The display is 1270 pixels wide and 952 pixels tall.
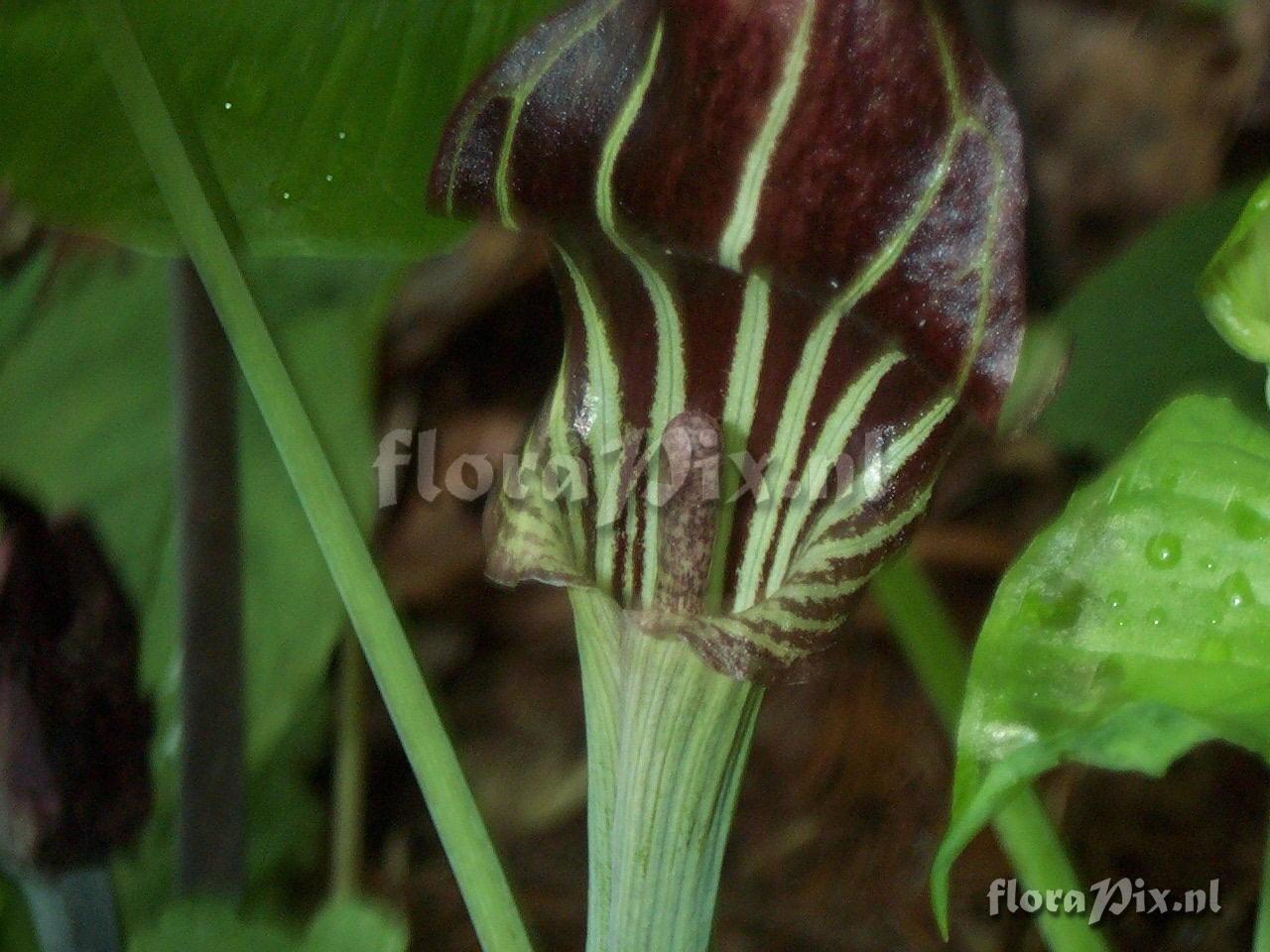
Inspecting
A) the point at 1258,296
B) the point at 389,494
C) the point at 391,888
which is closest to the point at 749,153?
the point at 1258,296

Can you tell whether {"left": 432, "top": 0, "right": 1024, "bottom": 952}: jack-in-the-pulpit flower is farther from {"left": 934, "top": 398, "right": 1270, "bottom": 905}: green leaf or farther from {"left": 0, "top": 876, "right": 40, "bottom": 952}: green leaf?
{"left": 0, "top": 876, "right": 40, "bottom": 952}: green leaf

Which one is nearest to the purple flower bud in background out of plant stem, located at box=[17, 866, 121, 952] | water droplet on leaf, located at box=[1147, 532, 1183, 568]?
plant stem, located at box=[17, 866, 121, 952]

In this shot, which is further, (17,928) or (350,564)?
(17,928)

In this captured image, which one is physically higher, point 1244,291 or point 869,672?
point 1244,291

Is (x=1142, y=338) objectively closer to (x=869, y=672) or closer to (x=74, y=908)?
(x=869, y=672)

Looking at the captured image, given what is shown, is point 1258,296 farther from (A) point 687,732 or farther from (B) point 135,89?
(B) point 135,89

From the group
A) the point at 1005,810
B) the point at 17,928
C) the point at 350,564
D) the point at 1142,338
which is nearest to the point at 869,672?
the point at 1142,338

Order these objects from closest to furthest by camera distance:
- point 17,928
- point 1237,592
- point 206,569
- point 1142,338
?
1. point 1237,592
2. point 206,569
3. point 17,928
4. point 1142,338
